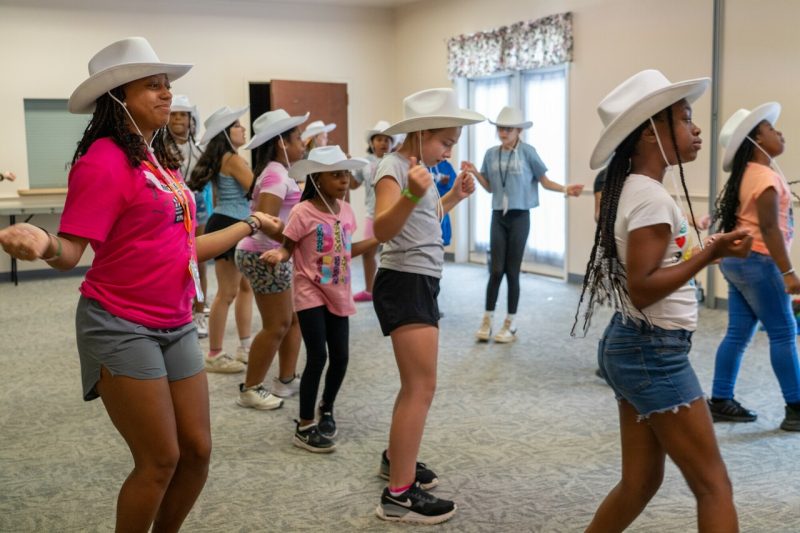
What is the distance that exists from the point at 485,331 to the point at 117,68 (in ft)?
12.8

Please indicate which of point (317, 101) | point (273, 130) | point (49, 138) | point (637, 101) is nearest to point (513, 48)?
→ point (317, 101)

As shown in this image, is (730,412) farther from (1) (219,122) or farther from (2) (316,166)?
(1) (219,122)

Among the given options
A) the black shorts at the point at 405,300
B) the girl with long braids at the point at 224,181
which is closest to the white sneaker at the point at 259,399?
the girl with long braids at the point at 224,181

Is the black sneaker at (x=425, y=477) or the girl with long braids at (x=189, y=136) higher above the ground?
the girl with long braids at (x=189, y=136)

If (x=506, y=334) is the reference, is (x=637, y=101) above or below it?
above

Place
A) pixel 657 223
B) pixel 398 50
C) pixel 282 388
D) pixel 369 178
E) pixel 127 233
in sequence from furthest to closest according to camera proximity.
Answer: pixel 398 50, pixel 369 178, pixel 282 388, pixel 127 233, pixel 657 223

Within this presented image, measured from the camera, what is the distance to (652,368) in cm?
193

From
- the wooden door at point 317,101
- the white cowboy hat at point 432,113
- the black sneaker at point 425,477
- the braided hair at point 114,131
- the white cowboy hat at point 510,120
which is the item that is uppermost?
the wooden door at point 317,101

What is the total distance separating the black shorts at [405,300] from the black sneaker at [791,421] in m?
1.92

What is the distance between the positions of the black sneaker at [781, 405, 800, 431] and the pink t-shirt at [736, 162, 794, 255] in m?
0.78

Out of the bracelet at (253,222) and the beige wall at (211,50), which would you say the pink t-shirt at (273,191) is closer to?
the bracelet at (253,222)

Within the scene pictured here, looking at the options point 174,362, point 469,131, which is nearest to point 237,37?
point 469,131

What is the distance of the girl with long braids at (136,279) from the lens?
1.96 m

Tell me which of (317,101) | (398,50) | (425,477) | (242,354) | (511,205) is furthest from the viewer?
(398,50)
